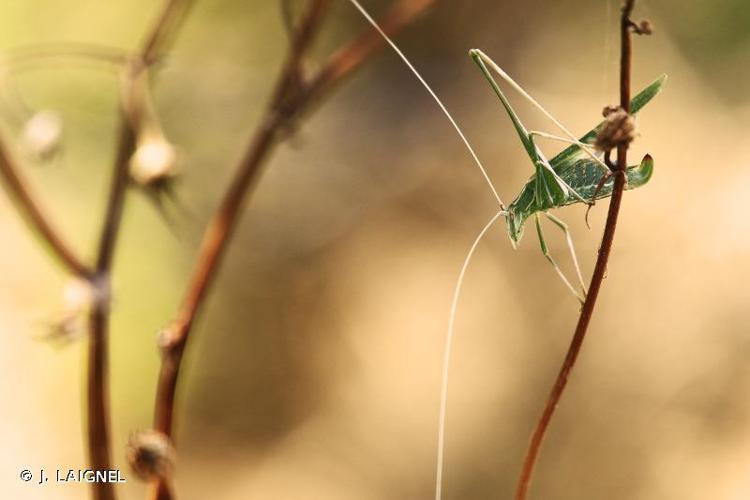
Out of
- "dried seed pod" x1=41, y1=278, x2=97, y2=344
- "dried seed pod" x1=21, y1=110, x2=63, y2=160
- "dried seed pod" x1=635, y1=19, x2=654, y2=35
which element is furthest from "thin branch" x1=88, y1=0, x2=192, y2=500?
"dried seed pod" x1=635, y1=19, x2=654, y2=35

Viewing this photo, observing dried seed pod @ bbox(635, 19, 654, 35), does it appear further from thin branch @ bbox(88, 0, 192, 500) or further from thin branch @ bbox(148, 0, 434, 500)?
thin branch @ bbox(88, 0, 192, 500)

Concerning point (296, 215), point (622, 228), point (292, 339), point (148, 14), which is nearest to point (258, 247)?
point (296, 215)

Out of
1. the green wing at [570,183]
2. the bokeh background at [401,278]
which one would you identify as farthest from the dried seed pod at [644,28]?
the bokeh background at [401,278]

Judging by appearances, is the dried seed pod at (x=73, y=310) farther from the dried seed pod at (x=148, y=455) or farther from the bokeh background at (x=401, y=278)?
the bokeh background at (x=401, y=278)

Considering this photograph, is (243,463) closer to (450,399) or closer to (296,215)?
(450,399)

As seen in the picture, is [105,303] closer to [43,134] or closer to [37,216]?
[37,216]

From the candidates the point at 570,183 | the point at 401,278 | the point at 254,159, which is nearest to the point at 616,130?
the point at 570,183

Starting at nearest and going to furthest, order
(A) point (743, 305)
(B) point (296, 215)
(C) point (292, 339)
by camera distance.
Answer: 1. (A) point (743, 305)
2. (C) point (292, 339)
3. (B) point (296, 215)
